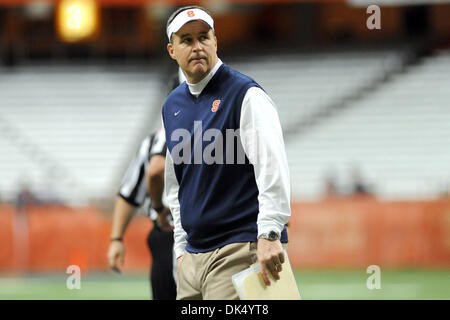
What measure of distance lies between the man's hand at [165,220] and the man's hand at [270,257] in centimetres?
209

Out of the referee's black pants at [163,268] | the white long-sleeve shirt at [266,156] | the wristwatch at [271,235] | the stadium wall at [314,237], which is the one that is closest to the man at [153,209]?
the referee's black pants at [163,268]

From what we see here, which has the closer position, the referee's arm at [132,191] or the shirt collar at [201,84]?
the shirt collar at [201,84]

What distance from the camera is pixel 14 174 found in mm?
22797

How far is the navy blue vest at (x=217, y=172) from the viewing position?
4.27 metres

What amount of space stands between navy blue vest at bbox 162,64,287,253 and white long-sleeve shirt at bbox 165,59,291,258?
0.29ft

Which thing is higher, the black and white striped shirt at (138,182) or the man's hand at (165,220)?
the black and white striped shirt at (138,182)

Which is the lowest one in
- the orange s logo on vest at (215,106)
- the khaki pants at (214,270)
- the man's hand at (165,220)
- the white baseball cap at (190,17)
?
the khaki pants at (214,270)

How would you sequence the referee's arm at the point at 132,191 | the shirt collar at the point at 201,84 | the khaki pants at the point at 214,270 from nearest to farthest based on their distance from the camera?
the khaki pants at the point at 214,270, the shirt collar at the point at 201,84, the referee's arm at the point at 132,191

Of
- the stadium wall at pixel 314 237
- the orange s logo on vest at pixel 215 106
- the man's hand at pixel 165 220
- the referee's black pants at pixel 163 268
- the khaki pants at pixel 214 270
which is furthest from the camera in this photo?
the stadium wall at pixel 314 237

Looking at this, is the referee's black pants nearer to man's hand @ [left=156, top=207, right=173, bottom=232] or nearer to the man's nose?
man's hand @ [left=156, top=207, right=173, bottom=232]

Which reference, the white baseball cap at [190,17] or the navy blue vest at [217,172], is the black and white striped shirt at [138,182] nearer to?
the navy blue vest at [217,172]

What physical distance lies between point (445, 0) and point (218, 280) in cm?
1969
